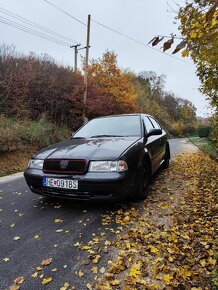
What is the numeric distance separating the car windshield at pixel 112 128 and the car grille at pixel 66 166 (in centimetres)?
125

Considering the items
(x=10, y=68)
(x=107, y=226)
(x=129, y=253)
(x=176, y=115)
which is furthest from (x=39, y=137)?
(x=176, y=115)

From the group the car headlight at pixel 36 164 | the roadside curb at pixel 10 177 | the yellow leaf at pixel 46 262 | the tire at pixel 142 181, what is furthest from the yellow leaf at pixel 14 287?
the roadside curb at pixel 10 177

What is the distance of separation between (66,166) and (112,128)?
164cm

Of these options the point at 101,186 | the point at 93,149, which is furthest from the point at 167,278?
the point at 93,149

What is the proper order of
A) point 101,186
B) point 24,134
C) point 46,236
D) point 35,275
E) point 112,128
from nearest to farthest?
point 35,275 < point 46,236 < point 101,186 < point 112,128 < point 24,134

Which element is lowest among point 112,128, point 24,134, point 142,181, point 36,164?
point 142,181

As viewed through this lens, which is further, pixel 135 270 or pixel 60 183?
pixel 60 183

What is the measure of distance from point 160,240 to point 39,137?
8492mm

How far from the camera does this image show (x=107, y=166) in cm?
368

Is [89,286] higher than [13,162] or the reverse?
the reverse

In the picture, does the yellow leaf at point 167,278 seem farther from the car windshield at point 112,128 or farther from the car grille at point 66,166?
the car windshield at point 112,128

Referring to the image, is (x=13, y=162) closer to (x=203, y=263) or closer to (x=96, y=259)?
(x=96, y=259)

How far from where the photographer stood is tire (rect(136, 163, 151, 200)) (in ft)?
13.8

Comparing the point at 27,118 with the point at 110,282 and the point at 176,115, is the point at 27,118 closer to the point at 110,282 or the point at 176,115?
the point at 110,282
